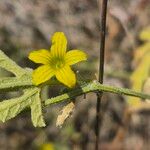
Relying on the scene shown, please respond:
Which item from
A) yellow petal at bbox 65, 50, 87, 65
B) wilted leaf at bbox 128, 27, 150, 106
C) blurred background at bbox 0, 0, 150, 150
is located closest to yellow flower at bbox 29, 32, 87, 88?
yellow petal at bbox 65, 50, 87, 65

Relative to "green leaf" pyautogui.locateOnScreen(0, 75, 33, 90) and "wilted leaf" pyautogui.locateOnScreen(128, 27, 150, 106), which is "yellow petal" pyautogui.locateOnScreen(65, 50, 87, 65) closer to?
"green leaf" pyautogui.locateOnScreen(0, 75, 33, 90)

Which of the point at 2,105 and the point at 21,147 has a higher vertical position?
the point at 2,105

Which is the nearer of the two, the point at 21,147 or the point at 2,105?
the point at 2,105

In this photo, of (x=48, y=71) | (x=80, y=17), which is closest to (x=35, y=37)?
(x=80, y=17)

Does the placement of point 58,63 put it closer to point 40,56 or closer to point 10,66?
point 40,56

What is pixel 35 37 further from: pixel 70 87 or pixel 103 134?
pixel 70 87

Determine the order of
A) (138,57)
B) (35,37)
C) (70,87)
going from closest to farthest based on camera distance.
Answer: (70,87) → (138,57) → (35,37)

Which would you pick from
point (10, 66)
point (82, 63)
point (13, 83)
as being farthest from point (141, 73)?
point (13, 83)

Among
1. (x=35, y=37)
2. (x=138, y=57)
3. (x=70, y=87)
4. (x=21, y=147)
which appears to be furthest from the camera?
(x=35, y=37)
